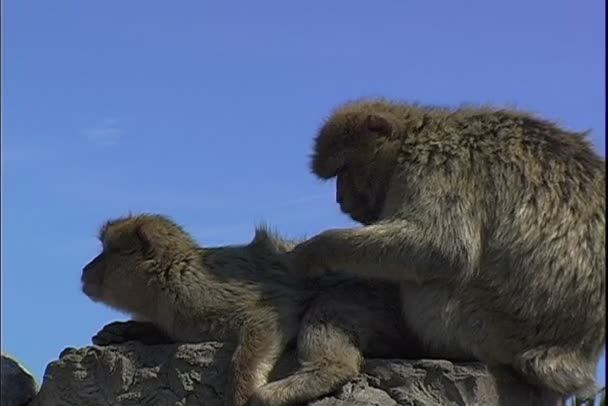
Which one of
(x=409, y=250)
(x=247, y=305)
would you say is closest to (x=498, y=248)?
(x=409, y=250)

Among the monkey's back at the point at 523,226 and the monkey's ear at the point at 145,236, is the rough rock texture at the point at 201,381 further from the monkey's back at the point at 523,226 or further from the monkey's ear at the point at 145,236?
the monkey's ear at the point at 145,236

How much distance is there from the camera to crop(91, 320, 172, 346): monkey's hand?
6688 millimetres

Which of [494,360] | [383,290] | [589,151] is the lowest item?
[494,360]

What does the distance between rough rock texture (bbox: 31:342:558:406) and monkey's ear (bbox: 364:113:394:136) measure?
109 cm

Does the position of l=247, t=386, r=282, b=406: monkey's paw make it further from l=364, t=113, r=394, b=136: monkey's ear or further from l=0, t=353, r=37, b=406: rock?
l=0, t=353, r=37, b=406: rock

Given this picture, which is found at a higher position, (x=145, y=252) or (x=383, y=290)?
(x=145, y=252)

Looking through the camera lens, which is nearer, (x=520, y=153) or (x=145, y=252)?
(x=520, y=153)

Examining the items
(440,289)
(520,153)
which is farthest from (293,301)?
(520,153)

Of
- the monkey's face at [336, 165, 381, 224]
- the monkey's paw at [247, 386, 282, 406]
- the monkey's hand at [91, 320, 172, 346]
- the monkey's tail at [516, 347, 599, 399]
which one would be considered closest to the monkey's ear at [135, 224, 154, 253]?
the monkey's hand at [91, 320, 172, 346]

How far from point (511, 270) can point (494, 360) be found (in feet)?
1.29

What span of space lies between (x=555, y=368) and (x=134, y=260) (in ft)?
6.76

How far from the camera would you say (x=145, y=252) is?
6641 millimetres

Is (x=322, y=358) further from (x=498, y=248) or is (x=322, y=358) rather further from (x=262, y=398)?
(x=498, y=248)

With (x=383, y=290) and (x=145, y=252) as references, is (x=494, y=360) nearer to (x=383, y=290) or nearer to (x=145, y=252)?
(x=383, y=290)
